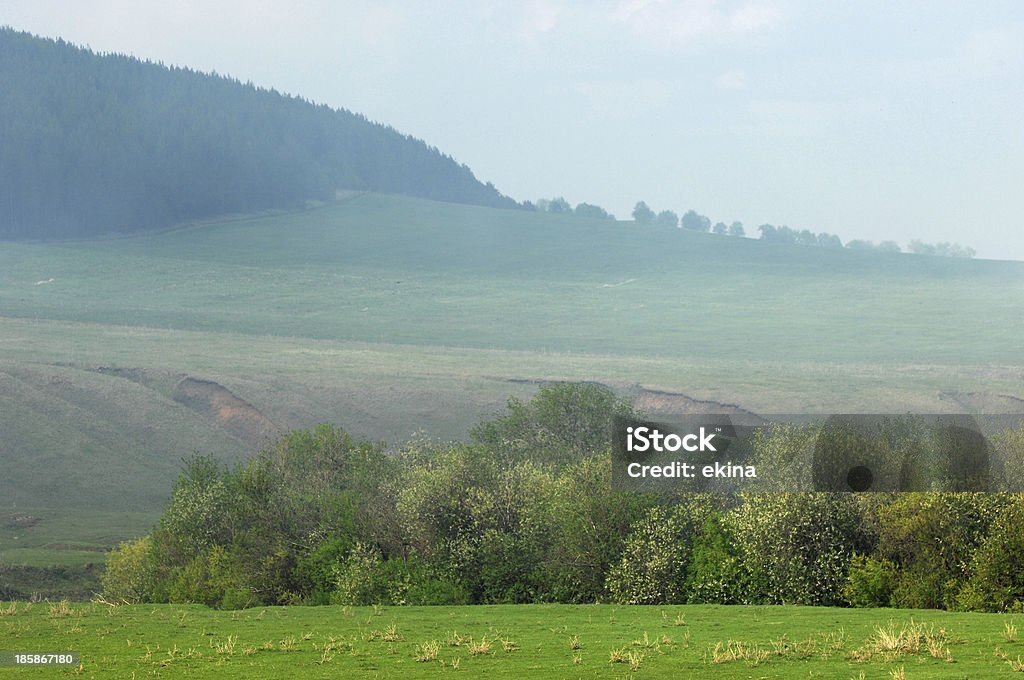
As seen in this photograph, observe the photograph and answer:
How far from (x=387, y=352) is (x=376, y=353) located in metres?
1.70

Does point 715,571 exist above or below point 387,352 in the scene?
below

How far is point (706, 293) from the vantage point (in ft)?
A: 629

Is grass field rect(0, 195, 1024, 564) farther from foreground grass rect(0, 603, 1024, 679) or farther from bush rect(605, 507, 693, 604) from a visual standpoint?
bush rect(605, 507, 693, 604)

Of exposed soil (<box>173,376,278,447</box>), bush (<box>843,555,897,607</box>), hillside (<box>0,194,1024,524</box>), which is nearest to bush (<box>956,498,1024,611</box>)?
bush (<box>843,555,897,607</box>)

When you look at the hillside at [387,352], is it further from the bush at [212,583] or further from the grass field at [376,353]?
the bush at [212,583]

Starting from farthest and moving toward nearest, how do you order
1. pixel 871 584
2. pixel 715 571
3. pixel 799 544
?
pixel 715 571 < pixel 799 544 < pixel 871 584

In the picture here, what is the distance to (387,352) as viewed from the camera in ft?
488

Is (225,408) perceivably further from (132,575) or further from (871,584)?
(871,584)

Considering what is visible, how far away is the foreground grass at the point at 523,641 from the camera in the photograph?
30.1 meters

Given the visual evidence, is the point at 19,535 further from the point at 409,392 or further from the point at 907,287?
the point at 907,287


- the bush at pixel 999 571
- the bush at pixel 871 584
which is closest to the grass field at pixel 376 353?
the bush at pixel 871 584

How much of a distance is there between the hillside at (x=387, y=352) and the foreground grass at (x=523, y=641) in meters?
64.1

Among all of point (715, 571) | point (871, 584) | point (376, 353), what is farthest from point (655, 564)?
point (376, 353)

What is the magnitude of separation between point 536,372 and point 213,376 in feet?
112
